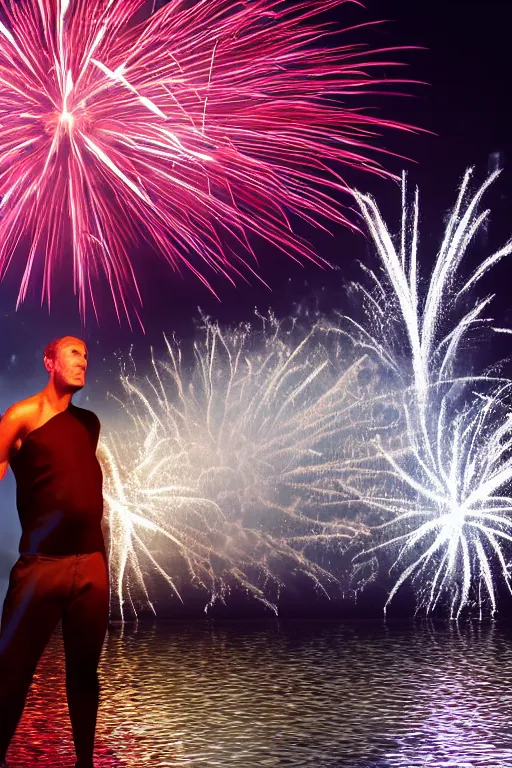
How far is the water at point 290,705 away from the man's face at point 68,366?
1.75 metres

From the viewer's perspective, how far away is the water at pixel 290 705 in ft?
17.3

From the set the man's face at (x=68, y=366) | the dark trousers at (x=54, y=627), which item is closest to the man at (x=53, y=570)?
the dark trousers at (x=54, y=627)

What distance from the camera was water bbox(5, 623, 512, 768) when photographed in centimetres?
527

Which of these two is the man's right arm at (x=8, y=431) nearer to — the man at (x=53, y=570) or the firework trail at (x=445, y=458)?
the man at (x=53, y=570)

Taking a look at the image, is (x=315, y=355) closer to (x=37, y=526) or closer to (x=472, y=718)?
(x=472, y=718)

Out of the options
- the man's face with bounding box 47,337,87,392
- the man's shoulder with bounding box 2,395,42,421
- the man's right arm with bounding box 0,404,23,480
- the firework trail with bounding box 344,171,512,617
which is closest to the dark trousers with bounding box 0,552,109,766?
the man's right arm with bounding box 0,404,23,480

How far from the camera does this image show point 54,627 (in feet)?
14.5

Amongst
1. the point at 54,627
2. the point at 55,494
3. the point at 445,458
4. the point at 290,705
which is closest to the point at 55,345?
the point at 55,494

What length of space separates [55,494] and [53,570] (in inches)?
11.6

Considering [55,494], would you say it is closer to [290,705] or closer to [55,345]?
[55,345]

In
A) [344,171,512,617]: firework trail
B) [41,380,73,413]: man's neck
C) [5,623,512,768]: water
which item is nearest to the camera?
[41,380,73,413]: man's neck

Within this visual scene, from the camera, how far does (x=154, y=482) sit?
15.6 metres

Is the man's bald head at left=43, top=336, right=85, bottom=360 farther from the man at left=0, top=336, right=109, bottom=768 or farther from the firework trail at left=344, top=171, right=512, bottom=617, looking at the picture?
the firework trail at left=344, top=171, right=512, bottom=617

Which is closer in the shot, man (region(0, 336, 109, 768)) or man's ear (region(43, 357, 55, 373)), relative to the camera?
man (region(0, 336, 109, 768))
